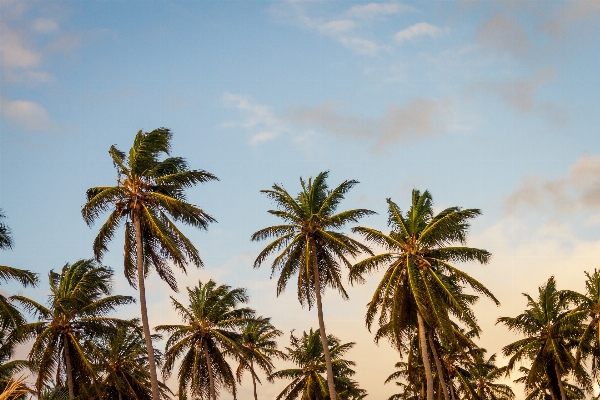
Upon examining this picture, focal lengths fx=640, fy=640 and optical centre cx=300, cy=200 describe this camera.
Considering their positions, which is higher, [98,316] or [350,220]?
[350,220]

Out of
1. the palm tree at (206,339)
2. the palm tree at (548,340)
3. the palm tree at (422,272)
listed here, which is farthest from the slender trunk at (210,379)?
the palm tree at (548,340)

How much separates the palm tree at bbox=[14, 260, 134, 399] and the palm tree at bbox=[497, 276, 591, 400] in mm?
28035

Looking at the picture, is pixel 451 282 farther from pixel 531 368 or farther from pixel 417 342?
pixel 531 368

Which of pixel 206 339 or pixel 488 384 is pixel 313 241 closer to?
pixel 206 339

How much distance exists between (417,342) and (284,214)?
1507cm

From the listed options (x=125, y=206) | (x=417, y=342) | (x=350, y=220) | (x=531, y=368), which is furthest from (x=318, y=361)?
(x=125, y=206)

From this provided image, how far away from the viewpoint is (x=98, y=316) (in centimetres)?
3853

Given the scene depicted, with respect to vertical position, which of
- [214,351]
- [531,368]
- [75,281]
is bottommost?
[531,368]

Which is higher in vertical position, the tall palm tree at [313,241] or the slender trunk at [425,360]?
the tall palm tree at [313,241]

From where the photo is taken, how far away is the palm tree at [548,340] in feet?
149

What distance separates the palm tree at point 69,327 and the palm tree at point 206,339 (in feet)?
23.8

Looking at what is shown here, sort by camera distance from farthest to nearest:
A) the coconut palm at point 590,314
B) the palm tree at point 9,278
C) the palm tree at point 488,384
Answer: the palm tree at point 488,384
the coconut palm at point 590,314
the palm tree at point 9,278

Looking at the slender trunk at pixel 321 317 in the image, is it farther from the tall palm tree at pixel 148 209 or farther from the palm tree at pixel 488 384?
the palm tree at pixel 488 384

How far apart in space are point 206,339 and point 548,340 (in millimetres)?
24550
